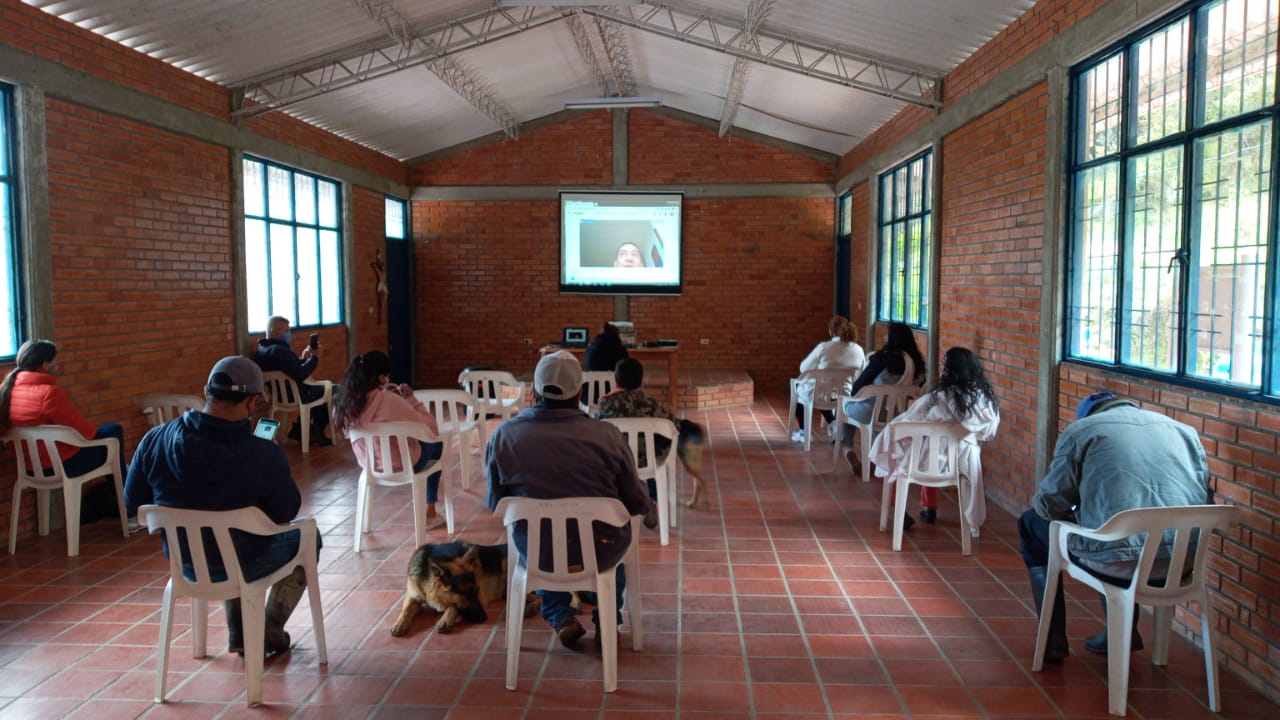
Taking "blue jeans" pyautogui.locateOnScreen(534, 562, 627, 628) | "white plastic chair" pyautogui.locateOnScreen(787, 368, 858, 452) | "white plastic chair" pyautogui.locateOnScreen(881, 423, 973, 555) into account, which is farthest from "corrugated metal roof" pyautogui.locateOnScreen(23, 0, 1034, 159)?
"blue jeans" pyautogui.locateOnScreen(534, 562, 627, 628)

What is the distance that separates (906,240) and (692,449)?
440 centimetres

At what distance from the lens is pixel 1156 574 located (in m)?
2.93

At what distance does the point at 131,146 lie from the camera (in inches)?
242

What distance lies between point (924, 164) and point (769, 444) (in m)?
3.00

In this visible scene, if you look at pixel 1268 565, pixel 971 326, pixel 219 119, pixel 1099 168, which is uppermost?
pixel 219 119

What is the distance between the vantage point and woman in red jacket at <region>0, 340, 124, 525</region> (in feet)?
15.4

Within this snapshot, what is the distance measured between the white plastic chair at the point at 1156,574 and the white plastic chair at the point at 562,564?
5.39 feet

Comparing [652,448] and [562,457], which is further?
[652,448]

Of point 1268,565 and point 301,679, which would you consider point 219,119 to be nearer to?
point 301,679

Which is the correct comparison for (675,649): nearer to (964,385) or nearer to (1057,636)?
(1057,636)

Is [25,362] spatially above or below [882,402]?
above

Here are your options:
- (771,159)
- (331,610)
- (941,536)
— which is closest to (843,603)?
(941,536)

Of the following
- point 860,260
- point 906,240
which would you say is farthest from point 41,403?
point 860,260

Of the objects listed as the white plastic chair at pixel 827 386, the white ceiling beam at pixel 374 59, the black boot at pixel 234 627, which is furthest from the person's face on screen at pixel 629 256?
the black boot at pixel 234 627
